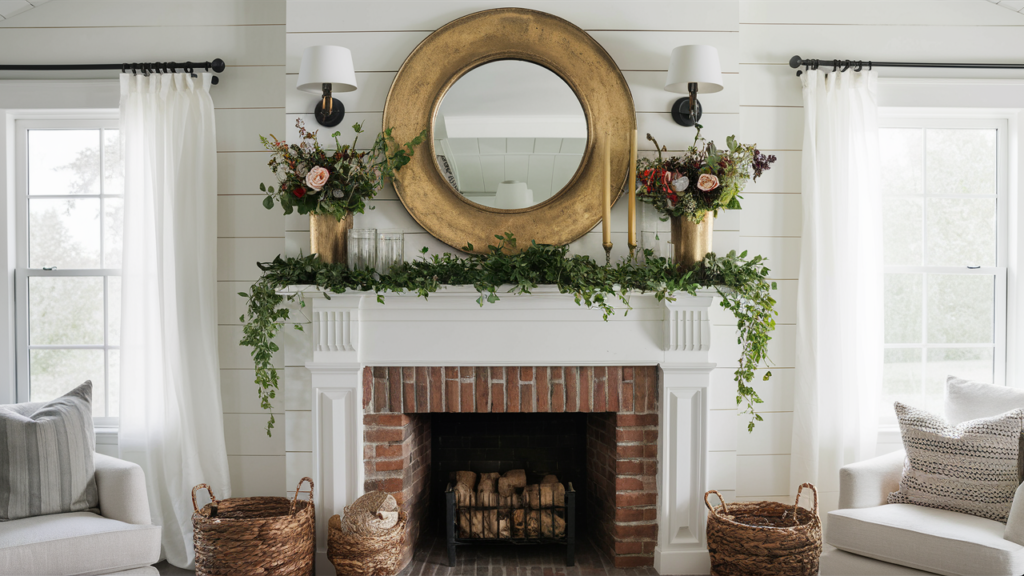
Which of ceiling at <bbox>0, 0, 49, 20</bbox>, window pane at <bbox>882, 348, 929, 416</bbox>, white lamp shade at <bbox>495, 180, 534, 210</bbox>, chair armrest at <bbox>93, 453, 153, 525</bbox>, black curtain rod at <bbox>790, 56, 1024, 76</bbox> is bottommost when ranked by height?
chair armrest at <bbox>93, 453, 153, 525</bbox>

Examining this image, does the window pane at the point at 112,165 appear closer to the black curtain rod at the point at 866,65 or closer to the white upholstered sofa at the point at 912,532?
the black curtain rod at the point at 866,65

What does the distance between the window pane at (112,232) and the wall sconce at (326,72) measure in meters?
1.29

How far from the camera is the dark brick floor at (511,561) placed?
2.44 metres

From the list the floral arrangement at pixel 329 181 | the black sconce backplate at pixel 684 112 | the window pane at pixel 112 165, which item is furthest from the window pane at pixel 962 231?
the window pane at pixel 112 165

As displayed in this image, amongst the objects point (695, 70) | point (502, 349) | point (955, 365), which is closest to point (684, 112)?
point (695, 70)

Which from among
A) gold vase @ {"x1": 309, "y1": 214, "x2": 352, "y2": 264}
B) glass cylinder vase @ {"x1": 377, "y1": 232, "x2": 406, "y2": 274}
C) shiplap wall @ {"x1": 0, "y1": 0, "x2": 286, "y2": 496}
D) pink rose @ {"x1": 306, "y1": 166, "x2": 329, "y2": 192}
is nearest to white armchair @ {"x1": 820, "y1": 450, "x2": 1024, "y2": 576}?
glass cylinder vase @ {"x1": 377, "y1": 232, "x2": 406, "y2": 274}

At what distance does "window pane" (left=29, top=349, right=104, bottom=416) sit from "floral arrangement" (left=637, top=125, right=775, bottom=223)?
8.90ft

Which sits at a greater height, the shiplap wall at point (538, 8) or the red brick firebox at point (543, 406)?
the shiplap wall at point (538, 8)

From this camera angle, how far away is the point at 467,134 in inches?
98.8

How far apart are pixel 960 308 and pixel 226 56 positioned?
12.3 feet

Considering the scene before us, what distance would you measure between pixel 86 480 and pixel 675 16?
2.92m

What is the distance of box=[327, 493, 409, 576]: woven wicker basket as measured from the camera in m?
2.22

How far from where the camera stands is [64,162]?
9.68 ft

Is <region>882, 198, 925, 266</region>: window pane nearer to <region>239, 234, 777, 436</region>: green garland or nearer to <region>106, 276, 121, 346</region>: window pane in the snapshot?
<region>239, 234, 777, 436</region>: green garland
